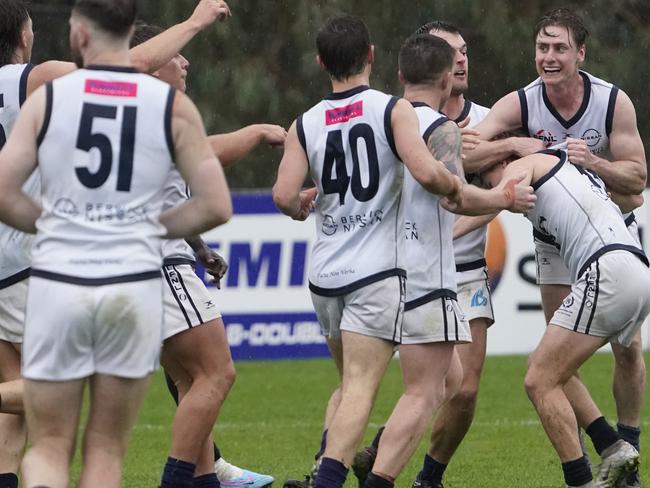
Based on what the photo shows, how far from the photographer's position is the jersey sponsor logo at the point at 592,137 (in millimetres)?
7918

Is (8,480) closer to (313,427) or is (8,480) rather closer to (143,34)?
(143,34)

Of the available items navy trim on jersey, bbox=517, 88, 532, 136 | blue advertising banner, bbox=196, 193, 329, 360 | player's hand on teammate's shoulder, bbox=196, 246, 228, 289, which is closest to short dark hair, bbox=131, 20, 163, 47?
player's hand on teammate's shoulder, bbox=196, 246, 228, 289

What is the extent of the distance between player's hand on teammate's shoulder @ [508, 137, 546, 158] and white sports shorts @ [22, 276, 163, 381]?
290 centimetres

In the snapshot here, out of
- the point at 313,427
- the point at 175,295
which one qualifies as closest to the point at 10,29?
the point at 175,295

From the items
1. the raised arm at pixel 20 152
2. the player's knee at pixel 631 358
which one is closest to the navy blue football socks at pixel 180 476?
the raised arm at pixel 20 152

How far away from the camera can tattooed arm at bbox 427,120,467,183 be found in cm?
639

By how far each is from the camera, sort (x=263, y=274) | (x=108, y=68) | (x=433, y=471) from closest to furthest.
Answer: (x=108, y=68) → (x=433, y=471) → (x=263, y=274)

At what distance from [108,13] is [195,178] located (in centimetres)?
65

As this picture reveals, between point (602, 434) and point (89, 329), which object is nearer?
point (89, 329)

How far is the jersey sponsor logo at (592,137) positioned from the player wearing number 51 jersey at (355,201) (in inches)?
75.6

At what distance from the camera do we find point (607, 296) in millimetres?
6887

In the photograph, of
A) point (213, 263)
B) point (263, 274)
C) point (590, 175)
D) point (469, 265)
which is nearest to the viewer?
point (590, 175)

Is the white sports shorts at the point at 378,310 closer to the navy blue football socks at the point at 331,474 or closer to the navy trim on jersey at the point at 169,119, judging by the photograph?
the navy blue football socks at the point at 331,474

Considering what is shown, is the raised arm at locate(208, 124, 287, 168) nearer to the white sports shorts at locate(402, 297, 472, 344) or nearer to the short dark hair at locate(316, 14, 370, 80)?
the short dark hair at locate(316, 14, 370, 80)
